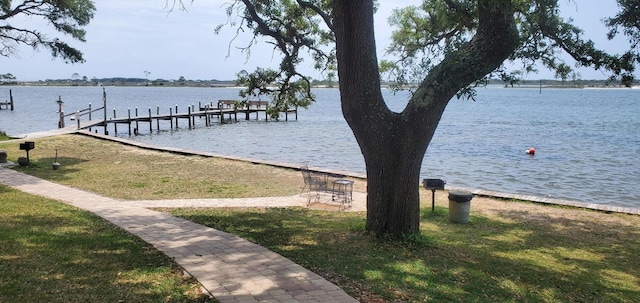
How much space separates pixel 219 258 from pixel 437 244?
336 centimetres

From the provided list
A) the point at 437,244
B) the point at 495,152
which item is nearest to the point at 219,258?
the point at 437,244

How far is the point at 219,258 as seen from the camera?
6.64 metres

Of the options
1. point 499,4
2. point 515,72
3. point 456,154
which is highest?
point 499,4

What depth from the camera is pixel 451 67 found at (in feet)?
23.4

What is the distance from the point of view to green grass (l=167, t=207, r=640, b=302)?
5.96m

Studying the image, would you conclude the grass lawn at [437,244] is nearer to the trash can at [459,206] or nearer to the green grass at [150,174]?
the green grass at [150,174]

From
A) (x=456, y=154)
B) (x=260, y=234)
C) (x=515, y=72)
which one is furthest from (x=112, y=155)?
(x=456, y=154)

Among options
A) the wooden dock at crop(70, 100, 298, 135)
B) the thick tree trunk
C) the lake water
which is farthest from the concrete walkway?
the wooden dock at crop(70, 100, 298, 135)

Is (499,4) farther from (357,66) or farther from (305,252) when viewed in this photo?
(305,252)

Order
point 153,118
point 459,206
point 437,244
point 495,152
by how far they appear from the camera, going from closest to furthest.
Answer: point 437,244
point 459,206
point 495,152
point 153,118

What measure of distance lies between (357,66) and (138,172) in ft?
33.1

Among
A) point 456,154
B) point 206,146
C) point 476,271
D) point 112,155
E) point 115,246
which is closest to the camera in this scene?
point 476,271

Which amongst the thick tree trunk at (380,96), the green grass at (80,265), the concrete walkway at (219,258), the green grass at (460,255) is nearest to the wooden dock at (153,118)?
the concrete walkway at (219,258)

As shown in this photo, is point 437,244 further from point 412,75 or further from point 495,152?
point 495,152
